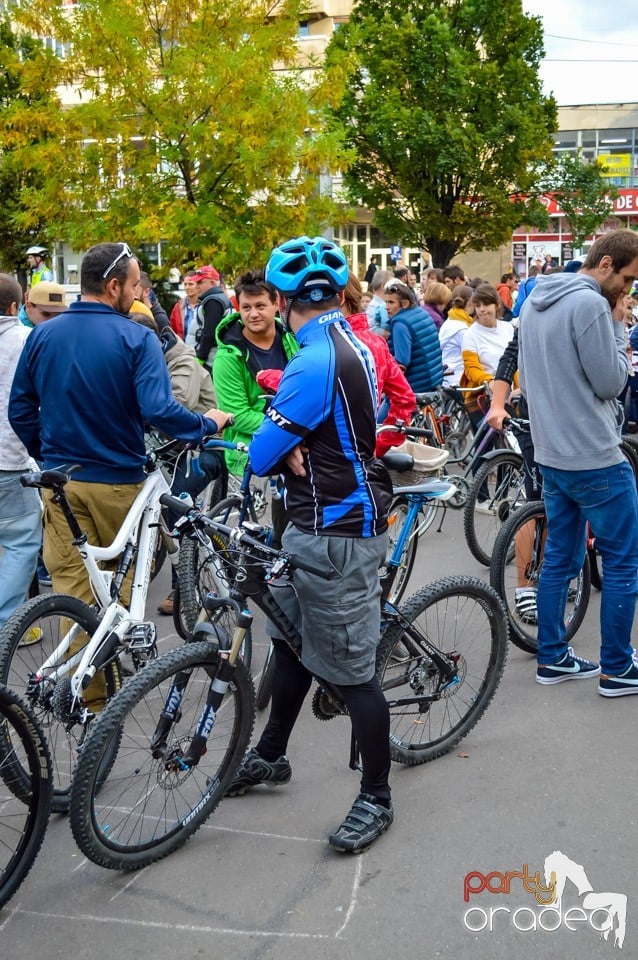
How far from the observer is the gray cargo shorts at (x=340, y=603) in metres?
3.31

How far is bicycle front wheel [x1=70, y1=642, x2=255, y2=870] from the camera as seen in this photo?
3.16 m

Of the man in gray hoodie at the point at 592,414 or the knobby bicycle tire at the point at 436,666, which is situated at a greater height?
the man in gray hoodie at the point at 592,414

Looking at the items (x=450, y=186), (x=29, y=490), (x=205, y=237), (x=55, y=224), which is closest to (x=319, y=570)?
(x=29, y=490)

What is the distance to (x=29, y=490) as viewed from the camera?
17.2ft

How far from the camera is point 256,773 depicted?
3.85 m

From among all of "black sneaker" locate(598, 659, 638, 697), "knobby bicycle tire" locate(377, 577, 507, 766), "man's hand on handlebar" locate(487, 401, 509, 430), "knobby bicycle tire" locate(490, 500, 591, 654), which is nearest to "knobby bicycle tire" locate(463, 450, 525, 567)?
"man's hand on handlebar" locate(487, 401, 509, 430)

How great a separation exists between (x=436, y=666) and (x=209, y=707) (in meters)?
1.00

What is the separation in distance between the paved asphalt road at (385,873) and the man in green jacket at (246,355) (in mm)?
1828

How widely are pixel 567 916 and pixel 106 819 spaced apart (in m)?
1.43

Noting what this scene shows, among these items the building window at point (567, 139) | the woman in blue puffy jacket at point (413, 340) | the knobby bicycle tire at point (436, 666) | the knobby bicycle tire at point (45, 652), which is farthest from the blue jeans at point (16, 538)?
the building window at point (567, 139)

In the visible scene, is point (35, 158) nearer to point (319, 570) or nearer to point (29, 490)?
point (29, 490)

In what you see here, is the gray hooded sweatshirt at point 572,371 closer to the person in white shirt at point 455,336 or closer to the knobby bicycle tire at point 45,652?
the knobby bicycle tire at point 45,652

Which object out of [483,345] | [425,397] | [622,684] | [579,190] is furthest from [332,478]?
[579,190]

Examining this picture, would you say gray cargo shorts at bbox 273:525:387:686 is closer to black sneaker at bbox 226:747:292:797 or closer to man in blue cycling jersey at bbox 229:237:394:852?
man in blue cycling jersey at bbox 229:237:394:852
